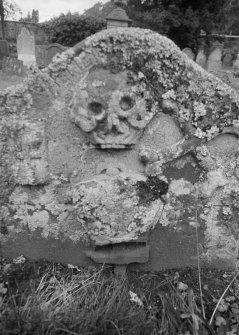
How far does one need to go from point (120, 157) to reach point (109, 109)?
34cm

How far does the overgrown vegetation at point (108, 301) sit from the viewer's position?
5.74 ft

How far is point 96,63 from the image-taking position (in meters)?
1.84

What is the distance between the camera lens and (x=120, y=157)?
2090 millimetres

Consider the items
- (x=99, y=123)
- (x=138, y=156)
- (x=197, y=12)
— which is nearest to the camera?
(x=99, y=123)

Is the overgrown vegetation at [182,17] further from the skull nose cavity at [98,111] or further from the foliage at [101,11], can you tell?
the skull nose cavity at [98,111]

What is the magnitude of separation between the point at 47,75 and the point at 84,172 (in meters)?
0.63

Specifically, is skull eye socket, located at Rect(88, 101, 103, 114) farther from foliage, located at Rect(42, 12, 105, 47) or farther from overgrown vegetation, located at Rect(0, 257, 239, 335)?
foliage, located at Rect(42, 12, 105, 47)

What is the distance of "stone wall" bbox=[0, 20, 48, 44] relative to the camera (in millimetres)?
20073

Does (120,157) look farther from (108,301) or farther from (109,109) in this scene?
(108,301)

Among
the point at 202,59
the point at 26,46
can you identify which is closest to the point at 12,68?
the point at 26,46

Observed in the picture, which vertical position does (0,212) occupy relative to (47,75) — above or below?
below

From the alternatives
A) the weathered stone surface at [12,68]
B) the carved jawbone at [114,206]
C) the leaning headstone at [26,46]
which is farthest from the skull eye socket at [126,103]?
the leaning headstone at [26,46]

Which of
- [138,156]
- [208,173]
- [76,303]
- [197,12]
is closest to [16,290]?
[76,303]

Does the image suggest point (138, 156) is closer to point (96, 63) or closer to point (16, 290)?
point (96, 63)
